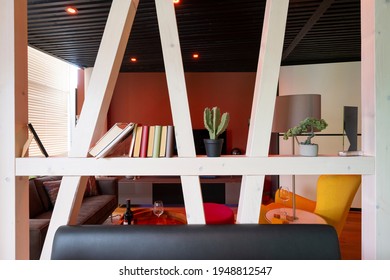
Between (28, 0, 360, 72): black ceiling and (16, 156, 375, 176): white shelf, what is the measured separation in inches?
82.6

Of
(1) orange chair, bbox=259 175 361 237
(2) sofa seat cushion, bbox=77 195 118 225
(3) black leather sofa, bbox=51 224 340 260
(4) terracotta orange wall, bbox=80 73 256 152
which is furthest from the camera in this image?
(4) terracotta orange wall, bbox=80 73 256 152

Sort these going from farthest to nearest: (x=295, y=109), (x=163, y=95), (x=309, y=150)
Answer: (x=163, y=95), (x=295, y=109), (x=309, y=150)

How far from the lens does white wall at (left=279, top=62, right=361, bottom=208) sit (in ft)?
13.2

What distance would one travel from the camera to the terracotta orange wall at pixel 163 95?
16.6ft

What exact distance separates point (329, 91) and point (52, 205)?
477cm

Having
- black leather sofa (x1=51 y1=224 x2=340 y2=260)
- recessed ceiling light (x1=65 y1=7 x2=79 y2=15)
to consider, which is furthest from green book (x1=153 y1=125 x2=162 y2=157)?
recessed ceiling light (x1=65 y1=7 x2=79 y2=15)

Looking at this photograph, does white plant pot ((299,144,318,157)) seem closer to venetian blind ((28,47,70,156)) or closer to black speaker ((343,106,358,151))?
black speaker ((343,106,358,151))

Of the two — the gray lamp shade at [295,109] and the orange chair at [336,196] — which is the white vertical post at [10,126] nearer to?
the gray lamp shade at [295,109]

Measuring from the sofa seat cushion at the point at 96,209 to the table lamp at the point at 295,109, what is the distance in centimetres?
236

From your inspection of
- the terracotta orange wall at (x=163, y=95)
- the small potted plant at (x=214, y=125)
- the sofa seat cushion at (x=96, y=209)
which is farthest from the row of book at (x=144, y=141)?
the terracotta orange wall at (x=163, y=95)

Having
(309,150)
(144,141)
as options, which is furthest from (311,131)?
(144,141)

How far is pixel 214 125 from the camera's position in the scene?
125cm

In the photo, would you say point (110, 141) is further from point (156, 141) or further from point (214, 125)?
point (214, 125)

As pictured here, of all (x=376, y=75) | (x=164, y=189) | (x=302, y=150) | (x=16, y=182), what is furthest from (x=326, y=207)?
(x=164, y=189)
